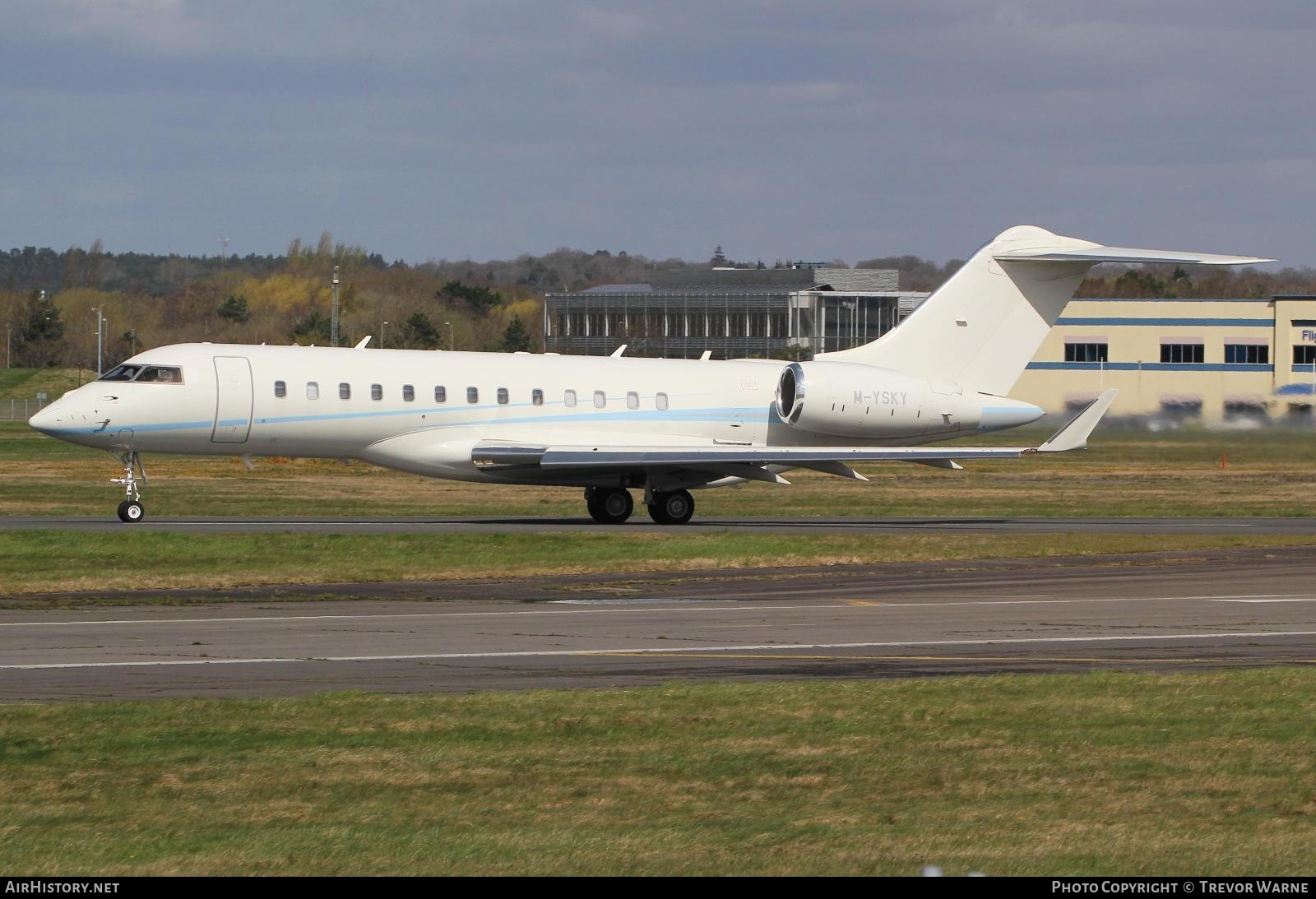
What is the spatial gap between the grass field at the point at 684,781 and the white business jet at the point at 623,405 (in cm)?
1973

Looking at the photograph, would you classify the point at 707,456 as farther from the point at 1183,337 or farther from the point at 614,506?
the point at 1183,337

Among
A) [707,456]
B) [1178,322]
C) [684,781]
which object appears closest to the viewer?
[684,781]

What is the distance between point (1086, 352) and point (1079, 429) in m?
63.3

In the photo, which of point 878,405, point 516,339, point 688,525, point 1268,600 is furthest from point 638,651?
point 516,339

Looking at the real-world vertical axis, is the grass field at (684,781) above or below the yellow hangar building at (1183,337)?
below

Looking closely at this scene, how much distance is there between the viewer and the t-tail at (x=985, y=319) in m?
37.9

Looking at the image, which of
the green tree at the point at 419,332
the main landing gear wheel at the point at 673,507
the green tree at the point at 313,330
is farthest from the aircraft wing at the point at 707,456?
the green tree at the point at 419,332

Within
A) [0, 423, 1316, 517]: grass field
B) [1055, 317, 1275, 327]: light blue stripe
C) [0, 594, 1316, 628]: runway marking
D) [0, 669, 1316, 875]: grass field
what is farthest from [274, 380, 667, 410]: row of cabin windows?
[1055, 317, 1275, 327]: light blue stripe

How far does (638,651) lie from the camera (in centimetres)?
1773

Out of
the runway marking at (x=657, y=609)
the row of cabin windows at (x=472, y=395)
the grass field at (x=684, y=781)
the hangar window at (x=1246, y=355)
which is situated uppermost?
the hangar window at (x=1246, y=355)

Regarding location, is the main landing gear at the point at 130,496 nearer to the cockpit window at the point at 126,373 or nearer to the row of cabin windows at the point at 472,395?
the cockpit window at the point at 126,373

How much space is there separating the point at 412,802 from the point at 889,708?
4.77 meters
